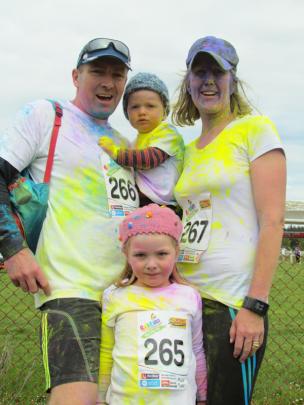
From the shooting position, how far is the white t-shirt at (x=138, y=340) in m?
2.37

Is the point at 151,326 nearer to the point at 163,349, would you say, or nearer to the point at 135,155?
the point at 163,349

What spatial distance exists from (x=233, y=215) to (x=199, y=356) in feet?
2.16

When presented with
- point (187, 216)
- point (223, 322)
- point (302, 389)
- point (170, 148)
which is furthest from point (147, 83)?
point (302, 389)

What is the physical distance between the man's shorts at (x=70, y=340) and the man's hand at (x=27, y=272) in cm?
11

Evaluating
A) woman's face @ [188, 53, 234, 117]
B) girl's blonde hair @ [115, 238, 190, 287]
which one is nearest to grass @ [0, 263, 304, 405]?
girl's blonde hair @ [115, 238, 190, 287]

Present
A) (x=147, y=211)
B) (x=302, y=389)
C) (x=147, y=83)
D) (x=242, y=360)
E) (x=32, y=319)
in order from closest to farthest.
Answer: (x=242, y=360), (x=147, y=211), (x=147, y=83), (x=302, y=389), (x=32, y=319)

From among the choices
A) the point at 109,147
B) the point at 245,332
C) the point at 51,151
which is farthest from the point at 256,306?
the point at 51,151

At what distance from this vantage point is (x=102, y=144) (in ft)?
9.26

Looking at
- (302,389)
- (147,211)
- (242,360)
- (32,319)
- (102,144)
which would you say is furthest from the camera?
(32,319)

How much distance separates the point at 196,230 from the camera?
2600 mm

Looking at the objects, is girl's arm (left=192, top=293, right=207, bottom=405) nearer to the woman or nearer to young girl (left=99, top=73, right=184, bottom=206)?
the woman

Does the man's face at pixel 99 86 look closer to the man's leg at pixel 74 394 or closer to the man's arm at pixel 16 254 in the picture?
the man's arm at pixel 16 254

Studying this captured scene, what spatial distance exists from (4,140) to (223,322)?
131 centimetres

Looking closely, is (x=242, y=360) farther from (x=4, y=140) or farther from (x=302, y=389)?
(x=302, y=389)
